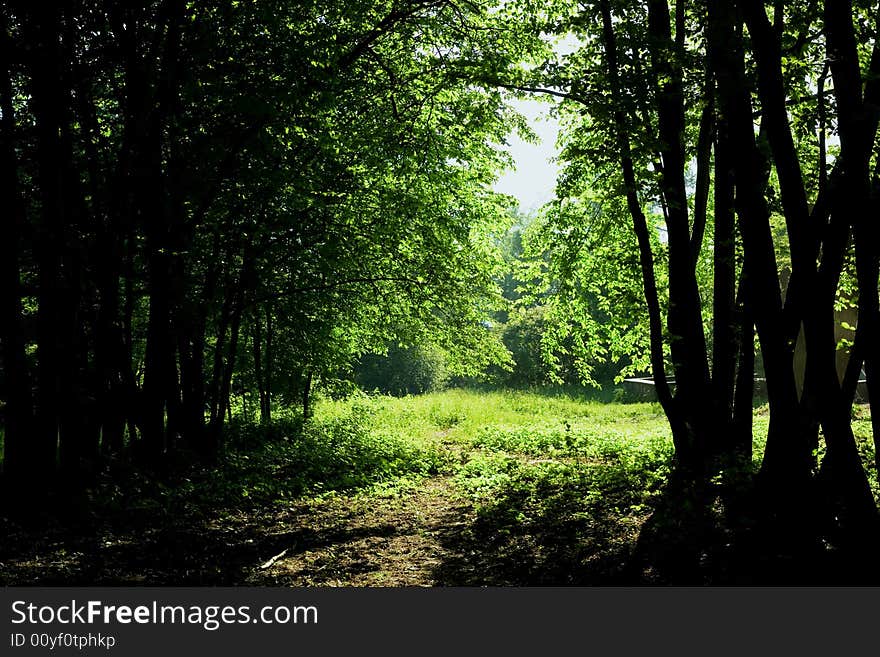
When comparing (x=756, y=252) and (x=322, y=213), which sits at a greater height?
(x=322, y=213)

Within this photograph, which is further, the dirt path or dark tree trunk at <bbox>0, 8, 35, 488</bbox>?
dark tree trunk at <bbox>0, 8, 35, 488</bbox>

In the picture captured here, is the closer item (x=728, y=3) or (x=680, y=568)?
(x=680, y=568)

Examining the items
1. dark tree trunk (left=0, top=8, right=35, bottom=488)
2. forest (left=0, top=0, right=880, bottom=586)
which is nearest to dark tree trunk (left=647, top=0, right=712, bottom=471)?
forest (left=0, top=0, right=880, bottom=586)

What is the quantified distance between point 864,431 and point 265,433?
1241cm

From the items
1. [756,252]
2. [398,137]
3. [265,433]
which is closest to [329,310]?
[265,433]

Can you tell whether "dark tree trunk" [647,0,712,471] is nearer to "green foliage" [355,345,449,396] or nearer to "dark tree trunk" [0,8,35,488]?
"dark tree trunk" [0,8,35,488]

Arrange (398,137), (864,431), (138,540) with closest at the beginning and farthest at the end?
1. (138,540)
2. (398,137)
3. (864,431)

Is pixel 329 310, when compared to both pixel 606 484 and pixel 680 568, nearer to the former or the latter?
pixel 606 484

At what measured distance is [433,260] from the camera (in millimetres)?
13852

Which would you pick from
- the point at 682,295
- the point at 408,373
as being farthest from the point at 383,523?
the point at 408,373

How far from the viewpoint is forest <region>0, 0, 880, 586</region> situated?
579 cm

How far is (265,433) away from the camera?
50.3 feet

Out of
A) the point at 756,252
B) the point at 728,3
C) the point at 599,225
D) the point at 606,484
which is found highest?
the point at 728,3

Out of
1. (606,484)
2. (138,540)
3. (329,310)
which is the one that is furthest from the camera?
(329,310)
